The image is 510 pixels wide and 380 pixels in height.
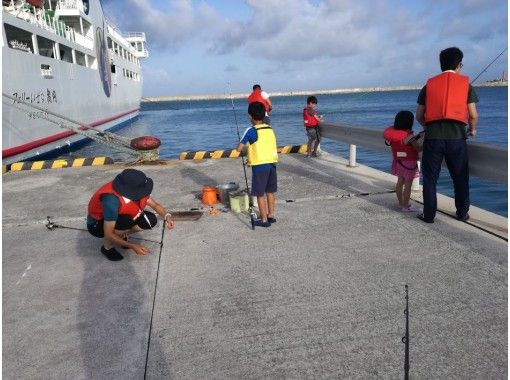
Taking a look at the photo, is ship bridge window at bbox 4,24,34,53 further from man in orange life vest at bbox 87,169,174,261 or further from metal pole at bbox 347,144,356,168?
man in orange life vest at bbox 87,169,174,261

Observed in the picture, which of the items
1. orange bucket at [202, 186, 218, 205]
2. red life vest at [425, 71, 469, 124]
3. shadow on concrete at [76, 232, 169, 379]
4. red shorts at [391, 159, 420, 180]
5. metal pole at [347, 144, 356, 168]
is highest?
red life vest at [425, 71, 469, 124]

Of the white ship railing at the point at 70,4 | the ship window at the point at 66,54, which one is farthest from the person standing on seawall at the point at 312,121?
the white ship railing at the point at 70,4

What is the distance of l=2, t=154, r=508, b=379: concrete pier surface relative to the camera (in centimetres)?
249

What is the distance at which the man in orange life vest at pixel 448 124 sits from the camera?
14.4 ft

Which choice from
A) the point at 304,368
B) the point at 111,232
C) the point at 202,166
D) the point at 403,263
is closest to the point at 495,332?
the point at 403,263

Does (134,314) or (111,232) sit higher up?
(111,232)

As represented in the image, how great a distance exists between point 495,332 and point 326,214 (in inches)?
114

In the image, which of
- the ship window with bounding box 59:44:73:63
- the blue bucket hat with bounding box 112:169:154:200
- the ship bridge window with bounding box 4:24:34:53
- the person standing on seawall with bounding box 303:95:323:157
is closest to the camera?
the blue bucket hat with bounding box 112:169:154:200

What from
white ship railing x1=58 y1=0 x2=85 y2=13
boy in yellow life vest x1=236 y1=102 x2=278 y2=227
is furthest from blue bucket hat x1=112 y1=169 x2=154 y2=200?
white ship railing x1=58 y1=0 x2=85 y2=13

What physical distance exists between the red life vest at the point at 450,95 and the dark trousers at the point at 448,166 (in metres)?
0.33

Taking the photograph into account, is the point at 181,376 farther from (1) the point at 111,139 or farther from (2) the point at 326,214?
(1) the point at 111,139

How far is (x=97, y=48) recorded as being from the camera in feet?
91.4

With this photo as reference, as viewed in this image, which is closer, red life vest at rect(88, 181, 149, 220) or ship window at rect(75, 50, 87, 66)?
red life vest at rect(88, 181, 149, 220)

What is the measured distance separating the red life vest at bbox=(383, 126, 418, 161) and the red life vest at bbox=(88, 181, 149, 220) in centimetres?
348
